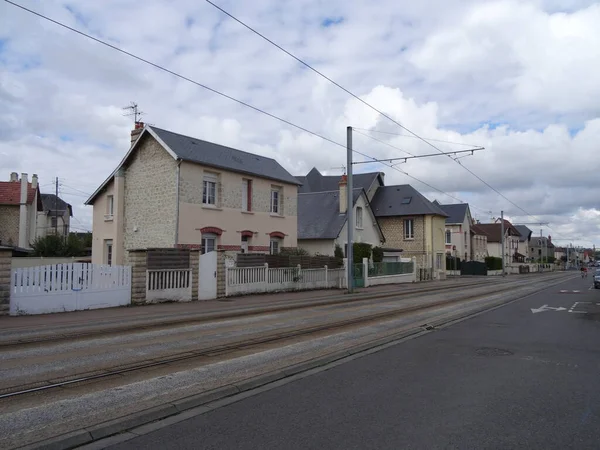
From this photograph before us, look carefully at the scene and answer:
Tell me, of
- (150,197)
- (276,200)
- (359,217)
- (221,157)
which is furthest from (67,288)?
(359,217)

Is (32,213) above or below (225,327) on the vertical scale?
above

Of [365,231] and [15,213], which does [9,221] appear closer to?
[15,213]

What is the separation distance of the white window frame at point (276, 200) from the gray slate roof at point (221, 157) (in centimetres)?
69

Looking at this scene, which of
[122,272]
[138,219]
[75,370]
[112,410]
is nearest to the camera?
[112,410]

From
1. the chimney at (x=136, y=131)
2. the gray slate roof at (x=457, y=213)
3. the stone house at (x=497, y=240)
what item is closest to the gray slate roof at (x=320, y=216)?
the chimney at (x=136, y=131)

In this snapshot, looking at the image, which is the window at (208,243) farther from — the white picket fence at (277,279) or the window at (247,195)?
the white picket fence at (277,279)

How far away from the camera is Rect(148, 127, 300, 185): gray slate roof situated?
25.5 metres

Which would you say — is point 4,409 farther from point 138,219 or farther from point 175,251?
point 138,219

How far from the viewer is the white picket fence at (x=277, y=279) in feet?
71.5

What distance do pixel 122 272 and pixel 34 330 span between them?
570 cm

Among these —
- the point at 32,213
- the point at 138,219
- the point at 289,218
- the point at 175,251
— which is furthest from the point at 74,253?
the point at 175,251

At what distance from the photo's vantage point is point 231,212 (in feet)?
89.0

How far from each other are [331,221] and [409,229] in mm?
15239

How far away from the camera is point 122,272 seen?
17016 millimetres
